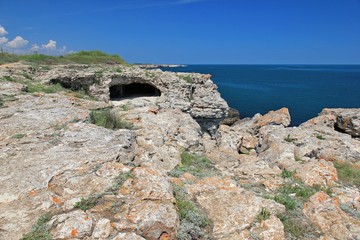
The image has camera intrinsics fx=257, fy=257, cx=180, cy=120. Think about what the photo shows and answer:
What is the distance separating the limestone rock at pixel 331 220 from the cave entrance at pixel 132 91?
51.7ft

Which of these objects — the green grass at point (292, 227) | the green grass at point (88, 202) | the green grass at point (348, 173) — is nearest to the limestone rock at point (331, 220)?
the green grass at point (292, 227)

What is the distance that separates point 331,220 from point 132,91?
19.4 metres

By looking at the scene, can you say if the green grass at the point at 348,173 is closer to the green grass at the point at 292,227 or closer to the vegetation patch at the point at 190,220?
the green grass at the point at 292,227

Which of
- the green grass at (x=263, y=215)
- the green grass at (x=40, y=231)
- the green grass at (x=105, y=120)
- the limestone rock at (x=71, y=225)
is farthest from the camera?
the green grass at (x=105, y=120)

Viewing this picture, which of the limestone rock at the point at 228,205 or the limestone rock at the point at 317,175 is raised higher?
the limestone rock at the point at 228,205

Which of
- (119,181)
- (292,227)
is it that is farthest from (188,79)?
(292,227)

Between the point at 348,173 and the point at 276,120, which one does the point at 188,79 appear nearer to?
the point at 276,120

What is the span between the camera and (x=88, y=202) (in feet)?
14.7

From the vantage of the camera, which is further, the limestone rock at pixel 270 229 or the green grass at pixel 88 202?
the limestone rock at pixel 270 229

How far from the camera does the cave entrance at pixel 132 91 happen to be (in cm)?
2080

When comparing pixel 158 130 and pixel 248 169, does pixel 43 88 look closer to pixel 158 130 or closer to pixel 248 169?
pixel 158 130

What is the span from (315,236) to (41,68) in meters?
17.5

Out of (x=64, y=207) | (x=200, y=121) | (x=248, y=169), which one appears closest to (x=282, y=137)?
(x=200, y=121)

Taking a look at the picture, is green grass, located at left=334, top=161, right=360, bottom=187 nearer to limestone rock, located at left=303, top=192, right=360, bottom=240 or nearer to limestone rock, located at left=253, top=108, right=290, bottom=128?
limestone rock, located at left=303, top=192, right=360, bottom=240
